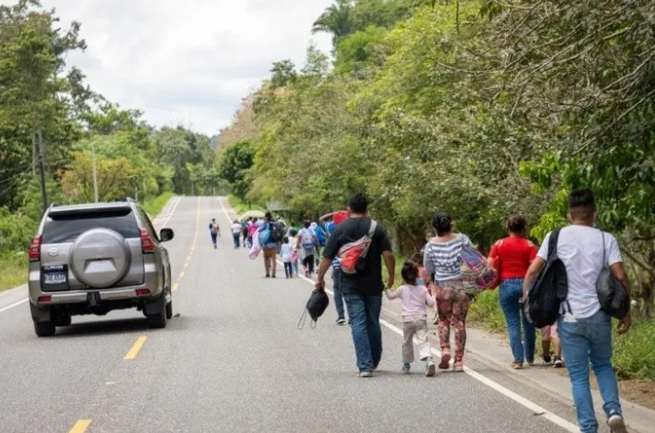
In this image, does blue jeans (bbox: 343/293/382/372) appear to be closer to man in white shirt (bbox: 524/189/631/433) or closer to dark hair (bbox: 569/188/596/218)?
man in white shirt (bbox: 524/189/631/433)

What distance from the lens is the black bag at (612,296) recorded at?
7.57 meters

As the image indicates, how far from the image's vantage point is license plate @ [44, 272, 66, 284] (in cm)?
1656

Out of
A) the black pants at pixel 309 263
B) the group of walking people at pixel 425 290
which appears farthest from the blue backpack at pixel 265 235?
the group of walking people at pixel 425 290

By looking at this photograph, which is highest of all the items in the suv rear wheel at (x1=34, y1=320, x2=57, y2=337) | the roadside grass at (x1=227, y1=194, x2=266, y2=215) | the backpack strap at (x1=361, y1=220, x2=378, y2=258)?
the backpack strap at (x1=361, y1=220, x2=378, y2=258)

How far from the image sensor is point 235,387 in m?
11.1

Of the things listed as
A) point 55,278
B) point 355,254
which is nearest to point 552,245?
point 355,254

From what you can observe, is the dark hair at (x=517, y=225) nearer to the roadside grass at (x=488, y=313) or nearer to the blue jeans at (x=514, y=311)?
the blue jeans at (x=514, y=311)

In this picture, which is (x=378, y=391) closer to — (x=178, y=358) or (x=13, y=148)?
(x=178, y=358)

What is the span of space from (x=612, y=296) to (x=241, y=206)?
110m

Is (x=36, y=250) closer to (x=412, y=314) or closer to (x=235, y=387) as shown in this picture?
(x=235, y=387)

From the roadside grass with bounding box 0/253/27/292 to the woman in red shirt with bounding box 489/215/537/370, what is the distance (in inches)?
1013

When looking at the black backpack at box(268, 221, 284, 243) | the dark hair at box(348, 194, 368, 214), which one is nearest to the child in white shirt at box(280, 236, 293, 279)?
the black backpack at box(268, 221, 284, 243)

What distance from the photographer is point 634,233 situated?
15.7m

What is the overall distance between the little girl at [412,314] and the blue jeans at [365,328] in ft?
0.86
